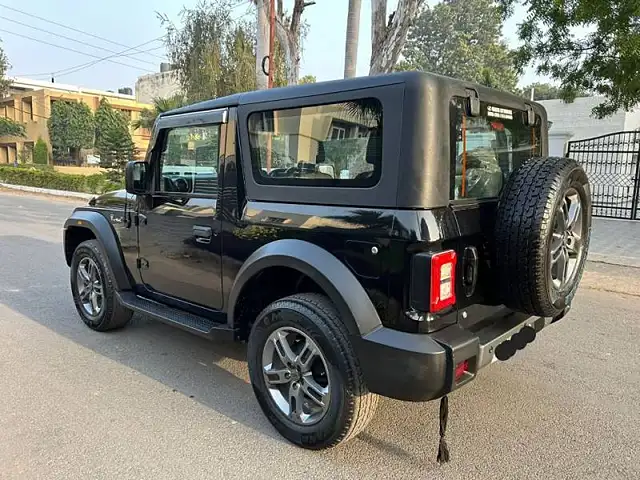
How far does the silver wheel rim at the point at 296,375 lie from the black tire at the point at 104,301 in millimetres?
2036

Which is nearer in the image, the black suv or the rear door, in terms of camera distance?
the black suv

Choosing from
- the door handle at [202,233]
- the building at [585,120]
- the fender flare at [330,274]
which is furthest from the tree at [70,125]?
the fender flare at [330,274]

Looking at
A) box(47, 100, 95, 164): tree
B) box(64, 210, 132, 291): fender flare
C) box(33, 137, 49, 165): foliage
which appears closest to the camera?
box(64, 210, 132, 291): fender flare

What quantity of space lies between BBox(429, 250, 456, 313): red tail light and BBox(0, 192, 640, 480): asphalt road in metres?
0.90

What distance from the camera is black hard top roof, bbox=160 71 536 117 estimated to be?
95.7 inches

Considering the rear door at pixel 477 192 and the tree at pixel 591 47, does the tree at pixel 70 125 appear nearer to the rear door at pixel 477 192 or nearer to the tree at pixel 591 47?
the tree at pixel 591 47

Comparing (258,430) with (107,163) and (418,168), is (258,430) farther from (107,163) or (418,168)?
(107,163)

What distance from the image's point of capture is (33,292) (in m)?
5.97

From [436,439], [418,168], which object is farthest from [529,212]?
[436,439]

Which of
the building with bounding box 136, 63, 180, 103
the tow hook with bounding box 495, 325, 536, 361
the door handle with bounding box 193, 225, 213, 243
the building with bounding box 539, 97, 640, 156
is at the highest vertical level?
the building with bounding box 136, 63, 180, 103

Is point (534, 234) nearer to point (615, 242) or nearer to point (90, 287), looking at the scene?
point (90, 287)

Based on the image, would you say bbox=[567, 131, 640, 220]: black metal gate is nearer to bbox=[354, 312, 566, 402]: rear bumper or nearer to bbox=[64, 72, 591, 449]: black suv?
bbox=[64, 72, 591, 449]: black suv

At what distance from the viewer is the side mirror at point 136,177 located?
3848 millimetres

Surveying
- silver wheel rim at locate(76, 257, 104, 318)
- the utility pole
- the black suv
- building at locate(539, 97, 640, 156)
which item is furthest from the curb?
building at locate(539, 97, 640, 156)
